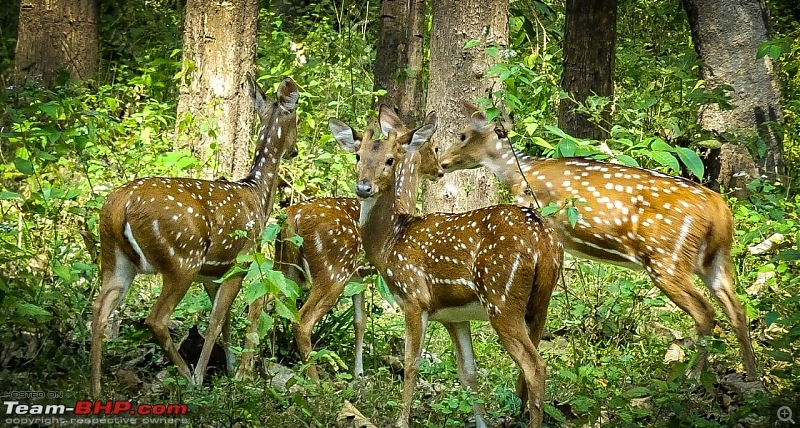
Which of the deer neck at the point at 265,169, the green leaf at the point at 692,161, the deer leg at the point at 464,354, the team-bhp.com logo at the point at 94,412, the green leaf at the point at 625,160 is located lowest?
the team-bhp.com logo at the point at 94,412

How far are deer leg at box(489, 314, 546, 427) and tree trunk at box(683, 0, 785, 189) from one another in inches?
246

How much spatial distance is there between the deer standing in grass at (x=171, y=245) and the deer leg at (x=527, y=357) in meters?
1.60

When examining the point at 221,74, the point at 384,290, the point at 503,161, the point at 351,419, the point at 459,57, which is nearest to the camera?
the point at 351,419

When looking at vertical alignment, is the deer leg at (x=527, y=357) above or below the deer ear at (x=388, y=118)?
below

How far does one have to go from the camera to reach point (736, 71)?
1170 cm

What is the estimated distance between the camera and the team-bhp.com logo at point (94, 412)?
5.57m

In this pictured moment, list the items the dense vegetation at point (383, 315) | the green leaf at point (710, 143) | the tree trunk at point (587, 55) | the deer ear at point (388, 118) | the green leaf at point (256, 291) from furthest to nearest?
the tree trunk at point (587, 55) → the green leaf at point (710, 143) → the deer ear at point (388, 118) → the dense vegetation at point (383, 315) → the green leaf at point (256, 291)

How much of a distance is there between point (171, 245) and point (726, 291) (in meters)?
3.90

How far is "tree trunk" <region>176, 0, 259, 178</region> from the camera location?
11.0m

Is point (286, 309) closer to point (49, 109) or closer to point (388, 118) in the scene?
point (49, 109)

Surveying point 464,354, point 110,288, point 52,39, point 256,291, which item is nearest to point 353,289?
point 464,354

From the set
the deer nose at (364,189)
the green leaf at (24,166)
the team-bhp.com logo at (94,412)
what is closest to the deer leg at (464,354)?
the deer nose at (364,189)

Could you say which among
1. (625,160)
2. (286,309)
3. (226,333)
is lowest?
(226,333)

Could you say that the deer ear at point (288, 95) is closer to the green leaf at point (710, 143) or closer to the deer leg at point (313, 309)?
the deer leg at point (313, 309)
